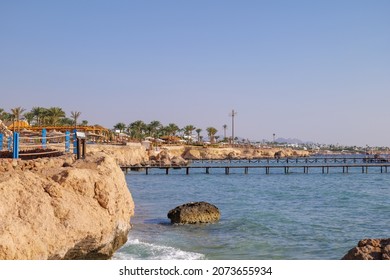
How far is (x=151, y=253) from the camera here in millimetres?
13047

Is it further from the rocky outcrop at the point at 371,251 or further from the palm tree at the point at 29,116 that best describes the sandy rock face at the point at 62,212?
the palm tree at the point at 29,116

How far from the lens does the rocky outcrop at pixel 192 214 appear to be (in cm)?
1867

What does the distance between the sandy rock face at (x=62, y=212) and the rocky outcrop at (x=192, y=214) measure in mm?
7929

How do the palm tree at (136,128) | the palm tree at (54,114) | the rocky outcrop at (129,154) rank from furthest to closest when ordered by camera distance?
the palm tree at (136,128) → the palm tree at (54,114) → the rocky outcrop at (129,154)

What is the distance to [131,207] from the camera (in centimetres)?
1164

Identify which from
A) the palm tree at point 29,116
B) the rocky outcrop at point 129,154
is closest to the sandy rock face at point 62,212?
the rocky outcrop at point 129,154

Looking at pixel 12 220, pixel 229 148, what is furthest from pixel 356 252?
pixel 229 148

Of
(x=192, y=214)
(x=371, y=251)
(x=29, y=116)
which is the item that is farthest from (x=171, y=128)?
(x=371, y=251)

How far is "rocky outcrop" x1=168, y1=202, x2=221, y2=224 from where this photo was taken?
61.3ft

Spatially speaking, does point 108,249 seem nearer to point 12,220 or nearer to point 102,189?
point 102,189

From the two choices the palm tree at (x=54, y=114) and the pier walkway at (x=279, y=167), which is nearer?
the pier walkway at (x=279, y=167)
